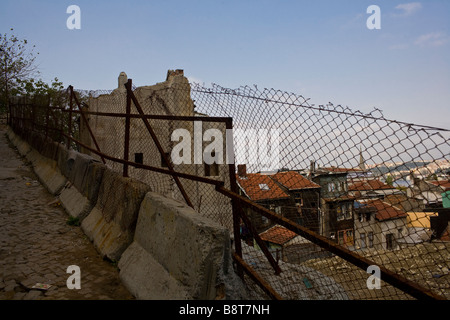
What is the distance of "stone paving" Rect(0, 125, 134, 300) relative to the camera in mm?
2582

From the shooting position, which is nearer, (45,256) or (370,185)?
(370,185)

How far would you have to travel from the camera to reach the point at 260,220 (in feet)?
79.0

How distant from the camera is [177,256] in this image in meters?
2.34

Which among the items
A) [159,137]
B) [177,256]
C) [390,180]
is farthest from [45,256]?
[159,137]

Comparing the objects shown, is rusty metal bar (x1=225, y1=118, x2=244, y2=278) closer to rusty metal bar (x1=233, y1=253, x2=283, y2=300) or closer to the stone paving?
rusty metal bar (x1=233, y1=253, x2=283, y2=300)

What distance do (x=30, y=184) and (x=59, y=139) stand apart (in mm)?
1405

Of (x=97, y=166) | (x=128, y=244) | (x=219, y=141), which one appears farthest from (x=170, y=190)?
(x=128, y=244)

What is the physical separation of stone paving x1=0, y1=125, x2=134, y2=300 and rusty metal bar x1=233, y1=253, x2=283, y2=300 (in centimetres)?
95

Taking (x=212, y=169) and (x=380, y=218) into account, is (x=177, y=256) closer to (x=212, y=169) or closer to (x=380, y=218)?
(x=380, y=218)

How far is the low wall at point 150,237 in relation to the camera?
206cm

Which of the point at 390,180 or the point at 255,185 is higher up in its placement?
the point at 390,180

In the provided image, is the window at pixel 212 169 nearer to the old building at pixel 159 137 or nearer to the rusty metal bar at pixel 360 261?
the old building at pixel 159 137

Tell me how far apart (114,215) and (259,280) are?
78.1 inches
